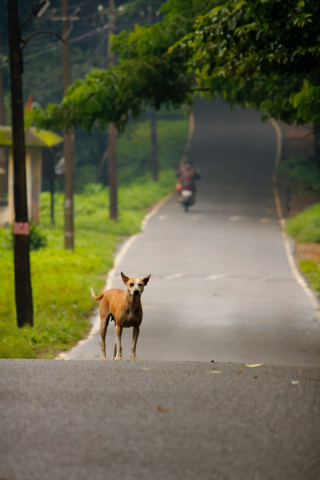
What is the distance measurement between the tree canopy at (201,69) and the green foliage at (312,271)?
13.5 feet

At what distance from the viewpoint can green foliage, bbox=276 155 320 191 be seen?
39125 millimetres

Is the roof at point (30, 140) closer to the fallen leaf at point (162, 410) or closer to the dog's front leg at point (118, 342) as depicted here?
the dog's front leg at point (118, 342)

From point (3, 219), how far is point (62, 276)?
10.7 metres

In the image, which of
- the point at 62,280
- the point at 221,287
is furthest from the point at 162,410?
the point at 221,287

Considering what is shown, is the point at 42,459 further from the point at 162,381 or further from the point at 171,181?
the point at 171,181

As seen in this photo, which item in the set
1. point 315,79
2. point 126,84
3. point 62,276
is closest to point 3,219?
point 62,276

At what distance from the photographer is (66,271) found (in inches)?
735

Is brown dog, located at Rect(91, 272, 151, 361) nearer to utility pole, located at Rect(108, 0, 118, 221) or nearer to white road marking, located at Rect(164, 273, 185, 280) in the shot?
white road marking, located at Rect(164, 273, 185, 280)

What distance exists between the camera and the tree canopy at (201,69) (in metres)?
11.9

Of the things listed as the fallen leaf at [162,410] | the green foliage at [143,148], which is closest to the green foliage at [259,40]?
the fallen leaf at [162,410]

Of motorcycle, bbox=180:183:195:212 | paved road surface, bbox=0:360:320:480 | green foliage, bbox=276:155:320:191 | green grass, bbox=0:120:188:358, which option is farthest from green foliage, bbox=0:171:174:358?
green foliage, bbox=276:155:320:191

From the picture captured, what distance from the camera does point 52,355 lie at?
1193 cm

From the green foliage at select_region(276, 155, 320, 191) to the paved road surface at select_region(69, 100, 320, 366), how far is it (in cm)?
188

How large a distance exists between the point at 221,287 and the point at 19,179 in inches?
258
